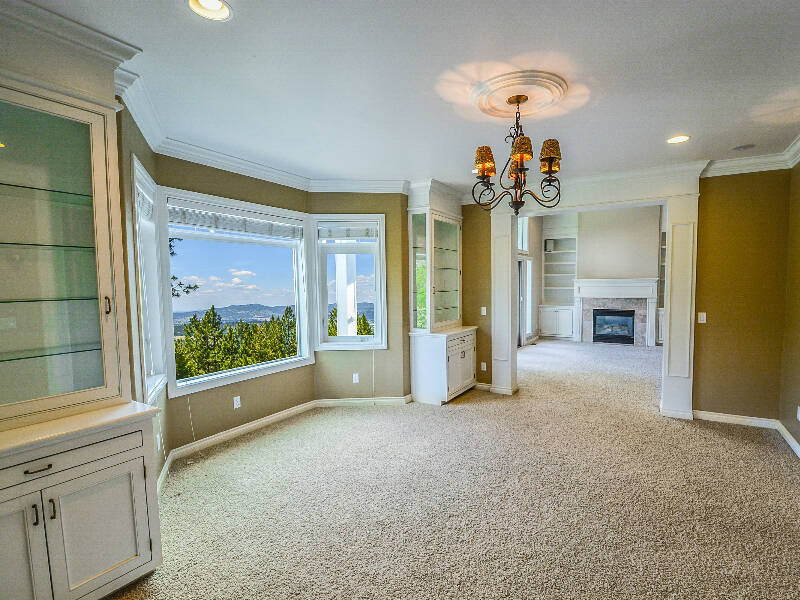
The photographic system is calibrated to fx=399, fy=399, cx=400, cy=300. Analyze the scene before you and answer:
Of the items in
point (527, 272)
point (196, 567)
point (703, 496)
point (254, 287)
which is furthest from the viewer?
point (527, 272)

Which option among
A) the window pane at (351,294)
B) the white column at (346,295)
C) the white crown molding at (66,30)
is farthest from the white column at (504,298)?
the white crown molding at (66,30)

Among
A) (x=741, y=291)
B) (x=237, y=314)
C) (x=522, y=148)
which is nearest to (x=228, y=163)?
(x=237, y=314)

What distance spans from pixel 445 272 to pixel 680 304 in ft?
8.59

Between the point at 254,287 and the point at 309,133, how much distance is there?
5.83 ft

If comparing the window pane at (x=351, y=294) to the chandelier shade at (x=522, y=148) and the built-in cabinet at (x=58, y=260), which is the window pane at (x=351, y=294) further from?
the built-in cabinet at (x=58, y=260)

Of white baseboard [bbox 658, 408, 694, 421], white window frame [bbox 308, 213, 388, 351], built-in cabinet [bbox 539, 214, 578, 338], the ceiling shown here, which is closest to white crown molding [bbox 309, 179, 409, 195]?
white window frame [bbox 308, 213, 388, 351]

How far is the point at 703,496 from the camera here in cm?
276

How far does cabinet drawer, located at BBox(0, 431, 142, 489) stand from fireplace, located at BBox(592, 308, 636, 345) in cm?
959

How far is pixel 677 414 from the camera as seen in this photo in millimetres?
4332

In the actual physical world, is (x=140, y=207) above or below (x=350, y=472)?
above

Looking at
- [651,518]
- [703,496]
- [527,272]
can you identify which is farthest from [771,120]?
[527,272]

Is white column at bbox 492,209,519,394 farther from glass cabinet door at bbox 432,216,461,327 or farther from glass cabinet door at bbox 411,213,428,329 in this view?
glass cabinet door at bbox 411,213,428,329

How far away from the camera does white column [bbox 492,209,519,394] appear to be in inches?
202

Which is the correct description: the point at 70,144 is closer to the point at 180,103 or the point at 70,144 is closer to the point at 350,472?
the point at 180,103
